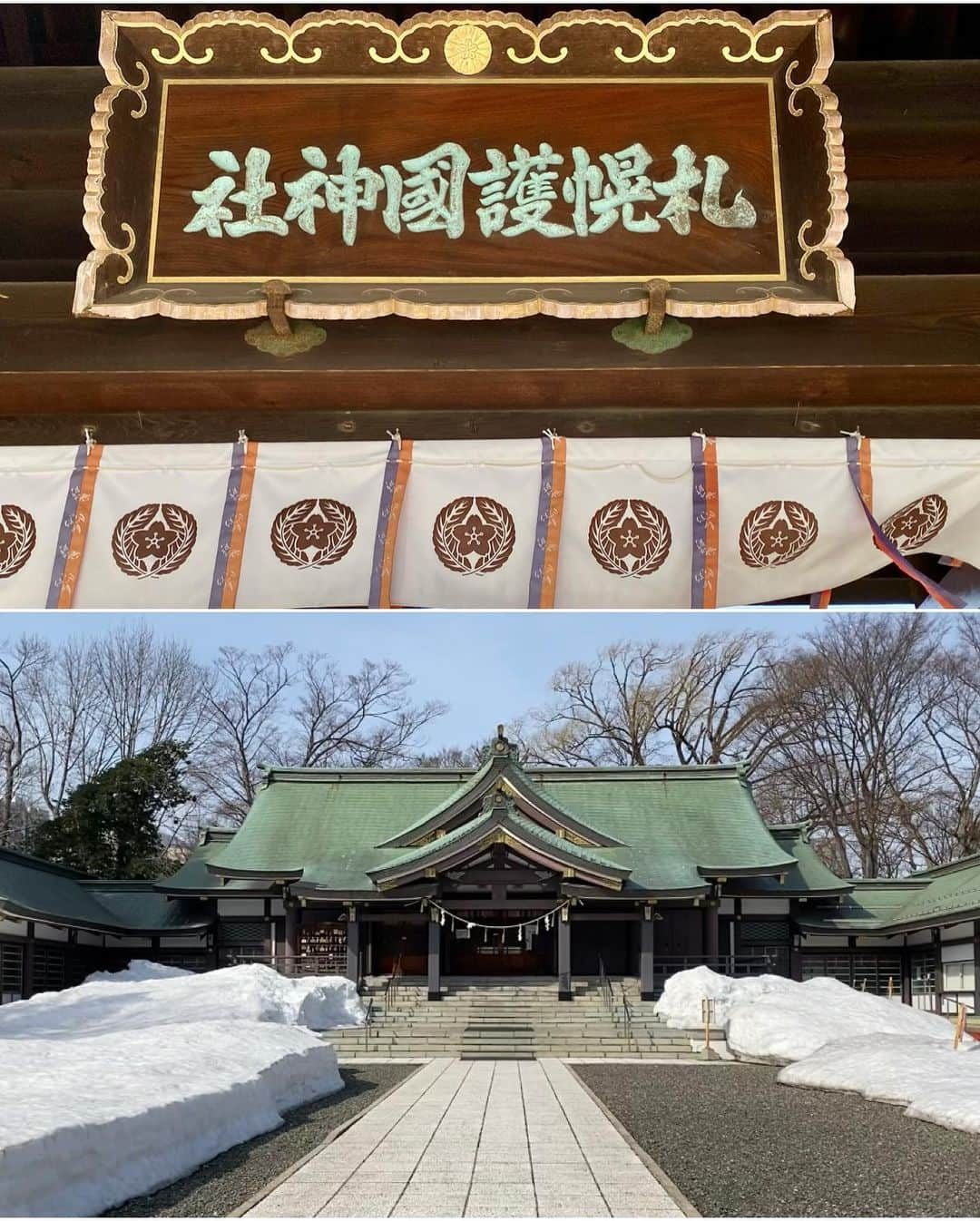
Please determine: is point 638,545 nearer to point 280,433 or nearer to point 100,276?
point 280,433

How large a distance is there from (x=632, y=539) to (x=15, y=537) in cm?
172

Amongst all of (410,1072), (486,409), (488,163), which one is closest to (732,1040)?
(410,1072)

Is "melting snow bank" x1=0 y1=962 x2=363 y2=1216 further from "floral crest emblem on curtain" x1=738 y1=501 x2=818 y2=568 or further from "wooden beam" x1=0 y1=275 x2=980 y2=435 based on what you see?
"floral crest emblem on curtain" x1=738 y1=501 x2=818 y2=568

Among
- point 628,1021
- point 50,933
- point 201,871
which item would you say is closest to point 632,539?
point 201,871

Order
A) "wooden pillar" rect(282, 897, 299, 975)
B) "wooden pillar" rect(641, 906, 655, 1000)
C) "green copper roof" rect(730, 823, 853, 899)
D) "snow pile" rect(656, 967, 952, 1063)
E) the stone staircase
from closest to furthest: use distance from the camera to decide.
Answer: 1. "green copper roof" rect(730, 823, 853, 899)
2. "snow pile" rect(656, 967, 952, 1063)
3. the stone staircase
4. "wooden pillar" rect(282, 897, 299, 975)
5. "wooden pillar" rect(641, 906, 655, 1000)

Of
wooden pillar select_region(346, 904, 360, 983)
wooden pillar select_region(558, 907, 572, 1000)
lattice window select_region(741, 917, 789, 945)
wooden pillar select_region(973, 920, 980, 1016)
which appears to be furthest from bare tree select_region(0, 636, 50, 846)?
lattice window select_region(741, 917, 789, 945)

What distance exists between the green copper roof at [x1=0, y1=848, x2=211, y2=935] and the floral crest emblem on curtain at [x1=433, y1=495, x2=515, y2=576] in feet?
8.73

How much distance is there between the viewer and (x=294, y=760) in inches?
166

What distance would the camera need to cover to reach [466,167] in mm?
2557

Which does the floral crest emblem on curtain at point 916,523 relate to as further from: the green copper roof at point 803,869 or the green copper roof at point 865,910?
the green copper roof at point 865,910

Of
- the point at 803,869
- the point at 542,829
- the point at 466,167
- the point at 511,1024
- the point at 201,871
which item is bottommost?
the point at 511,1024

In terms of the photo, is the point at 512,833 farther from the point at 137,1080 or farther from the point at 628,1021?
the point at 137,1080

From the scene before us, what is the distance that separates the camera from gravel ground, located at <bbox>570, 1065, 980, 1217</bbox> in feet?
6.57

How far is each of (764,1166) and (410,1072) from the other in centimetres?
416
